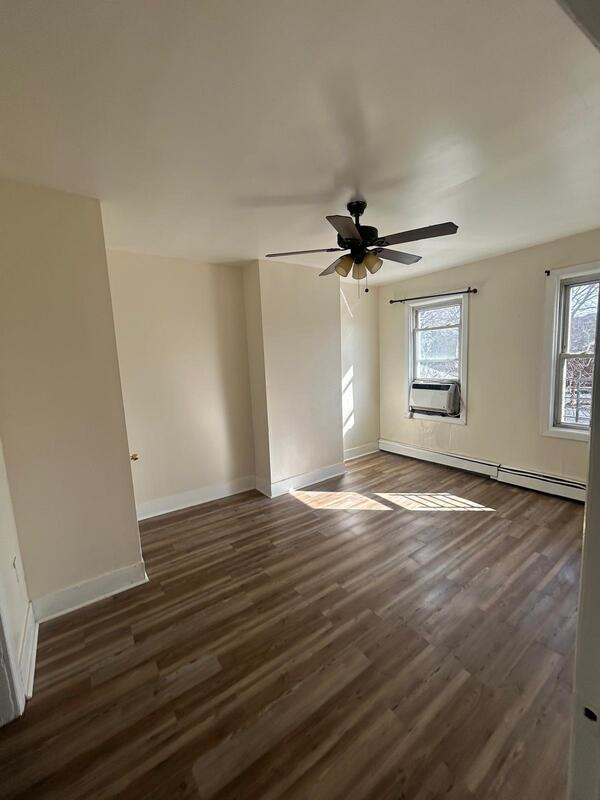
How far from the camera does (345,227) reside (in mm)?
1989

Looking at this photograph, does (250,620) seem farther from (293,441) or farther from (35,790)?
(293,441)

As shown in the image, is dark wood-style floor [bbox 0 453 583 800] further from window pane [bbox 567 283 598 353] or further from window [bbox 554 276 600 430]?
window pane [bbox 567 283 598 353]

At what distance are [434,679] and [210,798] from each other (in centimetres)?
103

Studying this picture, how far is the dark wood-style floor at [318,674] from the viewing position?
123 cm

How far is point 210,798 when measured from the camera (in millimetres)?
1167

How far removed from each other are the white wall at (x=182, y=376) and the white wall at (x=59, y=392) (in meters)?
1.02

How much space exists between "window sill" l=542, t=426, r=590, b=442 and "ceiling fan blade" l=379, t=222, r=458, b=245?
8.32 ft

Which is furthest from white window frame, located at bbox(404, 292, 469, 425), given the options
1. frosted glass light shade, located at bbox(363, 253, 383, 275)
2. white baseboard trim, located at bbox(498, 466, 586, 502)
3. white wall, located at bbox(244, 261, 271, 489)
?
white wall, located at bbox(244, 261, 271, 489)

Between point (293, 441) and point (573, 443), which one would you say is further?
point (293, 441)

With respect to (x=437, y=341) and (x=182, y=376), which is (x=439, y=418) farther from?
(x=182, y=376)

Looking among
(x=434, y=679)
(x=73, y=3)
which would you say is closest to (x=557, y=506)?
(x=434, y=679)

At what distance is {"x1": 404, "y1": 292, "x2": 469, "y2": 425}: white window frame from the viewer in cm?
397

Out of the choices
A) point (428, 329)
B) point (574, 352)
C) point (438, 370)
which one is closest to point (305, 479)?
point (438, 370)

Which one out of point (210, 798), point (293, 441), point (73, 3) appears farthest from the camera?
point (293, 441)
